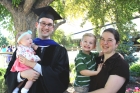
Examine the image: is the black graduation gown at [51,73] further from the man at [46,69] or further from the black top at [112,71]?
the black top at [112,71]

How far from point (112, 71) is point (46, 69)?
0.78 metres

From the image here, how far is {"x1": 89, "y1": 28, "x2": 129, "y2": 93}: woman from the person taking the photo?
2.61 metres

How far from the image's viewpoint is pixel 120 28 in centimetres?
624

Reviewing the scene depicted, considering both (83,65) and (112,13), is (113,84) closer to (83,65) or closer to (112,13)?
(83,65)

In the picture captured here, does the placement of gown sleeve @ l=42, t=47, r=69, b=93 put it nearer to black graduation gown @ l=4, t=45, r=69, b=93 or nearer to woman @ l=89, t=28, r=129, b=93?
black graduation gown @ l=4, t=45, r=69, b=93

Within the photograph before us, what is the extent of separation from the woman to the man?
0.42 meters

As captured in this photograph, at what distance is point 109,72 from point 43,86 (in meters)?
0.82

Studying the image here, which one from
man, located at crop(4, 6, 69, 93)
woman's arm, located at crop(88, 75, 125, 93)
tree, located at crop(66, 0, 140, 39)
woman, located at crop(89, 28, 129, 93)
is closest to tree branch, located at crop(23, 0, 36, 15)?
tree, located at crop(66, 0, 140, 39)

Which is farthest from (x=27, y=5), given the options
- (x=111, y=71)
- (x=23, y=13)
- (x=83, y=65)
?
(x=111, y=71)

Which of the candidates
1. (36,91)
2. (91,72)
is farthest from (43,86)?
(91,72)

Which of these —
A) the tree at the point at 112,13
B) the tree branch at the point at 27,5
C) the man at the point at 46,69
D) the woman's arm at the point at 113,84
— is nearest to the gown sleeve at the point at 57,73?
the man at the point at 46,69

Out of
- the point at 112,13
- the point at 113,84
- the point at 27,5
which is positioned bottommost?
the point at 113,84

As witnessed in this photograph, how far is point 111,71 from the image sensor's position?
2.66 metres

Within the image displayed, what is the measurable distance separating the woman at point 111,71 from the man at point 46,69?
0.42 meters
